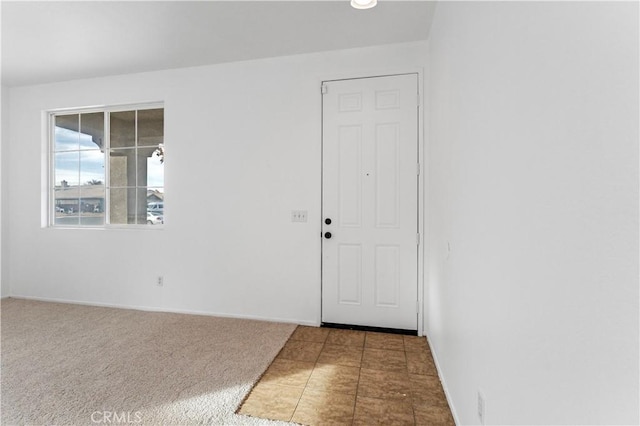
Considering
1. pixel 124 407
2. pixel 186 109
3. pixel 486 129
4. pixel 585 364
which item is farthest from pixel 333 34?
pixel 124 407

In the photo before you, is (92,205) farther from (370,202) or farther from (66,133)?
(370,202)

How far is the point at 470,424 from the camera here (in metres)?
1.38

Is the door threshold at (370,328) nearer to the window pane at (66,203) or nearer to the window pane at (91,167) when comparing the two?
the window pane at (91,167)

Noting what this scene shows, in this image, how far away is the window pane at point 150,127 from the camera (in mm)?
3457

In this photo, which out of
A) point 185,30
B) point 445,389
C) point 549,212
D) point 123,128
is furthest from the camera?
point 123,128

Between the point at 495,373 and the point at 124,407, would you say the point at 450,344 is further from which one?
the point at 124,407

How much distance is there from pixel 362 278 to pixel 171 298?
6.92 ft

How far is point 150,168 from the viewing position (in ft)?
11.4

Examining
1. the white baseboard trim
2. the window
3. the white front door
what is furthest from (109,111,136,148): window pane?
the white front door

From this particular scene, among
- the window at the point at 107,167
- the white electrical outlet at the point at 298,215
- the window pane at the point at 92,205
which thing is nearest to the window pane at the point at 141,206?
the window at the point at 107,167

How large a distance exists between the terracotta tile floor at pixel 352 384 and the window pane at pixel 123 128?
9.73 ft

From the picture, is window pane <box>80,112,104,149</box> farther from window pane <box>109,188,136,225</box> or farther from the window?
window pane <box>109,188,136,225</box>

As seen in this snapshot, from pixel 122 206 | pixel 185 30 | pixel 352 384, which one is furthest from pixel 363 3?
pixel 122 206

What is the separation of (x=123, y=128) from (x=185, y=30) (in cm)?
166
